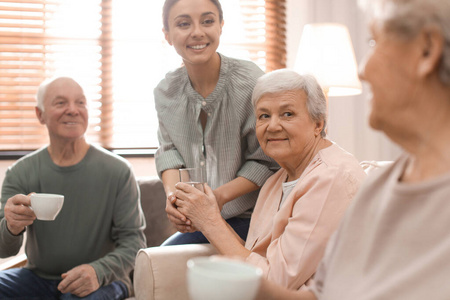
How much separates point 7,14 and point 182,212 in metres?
2.42

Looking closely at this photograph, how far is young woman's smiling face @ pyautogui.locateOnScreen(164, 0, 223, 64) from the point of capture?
184cm

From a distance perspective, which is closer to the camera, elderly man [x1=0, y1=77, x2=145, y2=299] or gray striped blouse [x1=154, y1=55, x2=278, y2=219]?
gray striped blouse [x1=154, y1=55, x2=278, y2=219]

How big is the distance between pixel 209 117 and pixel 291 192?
60 cm

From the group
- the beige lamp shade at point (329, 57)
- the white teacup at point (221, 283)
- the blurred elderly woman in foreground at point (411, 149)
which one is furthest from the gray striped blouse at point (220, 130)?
the white teacup at point (221, 283)

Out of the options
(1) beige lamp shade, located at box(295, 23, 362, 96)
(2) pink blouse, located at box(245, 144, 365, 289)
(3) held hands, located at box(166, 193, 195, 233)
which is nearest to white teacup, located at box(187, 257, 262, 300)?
(2) pink blouse, located at box(245, 144, 365, 289)

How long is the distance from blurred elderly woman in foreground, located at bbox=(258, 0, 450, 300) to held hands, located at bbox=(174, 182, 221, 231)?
2.85 ft

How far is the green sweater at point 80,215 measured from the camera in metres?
2.22

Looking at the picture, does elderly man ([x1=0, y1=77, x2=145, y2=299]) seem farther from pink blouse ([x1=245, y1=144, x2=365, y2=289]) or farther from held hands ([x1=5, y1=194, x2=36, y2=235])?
pink blouse ([x1=245, y1=144, x2=365, y2=289])

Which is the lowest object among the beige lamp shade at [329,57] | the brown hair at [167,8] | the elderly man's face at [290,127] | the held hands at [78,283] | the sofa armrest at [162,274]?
the held hands at [78,283]

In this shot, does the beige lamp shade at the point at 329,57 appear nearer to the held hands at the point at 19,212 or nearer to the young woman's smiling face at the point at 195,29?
the young woman's smiling face at the point at 195,29

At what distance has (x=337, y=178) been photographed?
54.8 inches

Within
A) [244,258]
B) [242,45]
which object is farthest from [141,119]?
[244,258]

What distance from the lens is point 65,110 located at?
7.47ft

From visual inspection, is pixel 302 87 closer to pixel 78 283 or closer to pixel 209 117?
pixel 209 117
